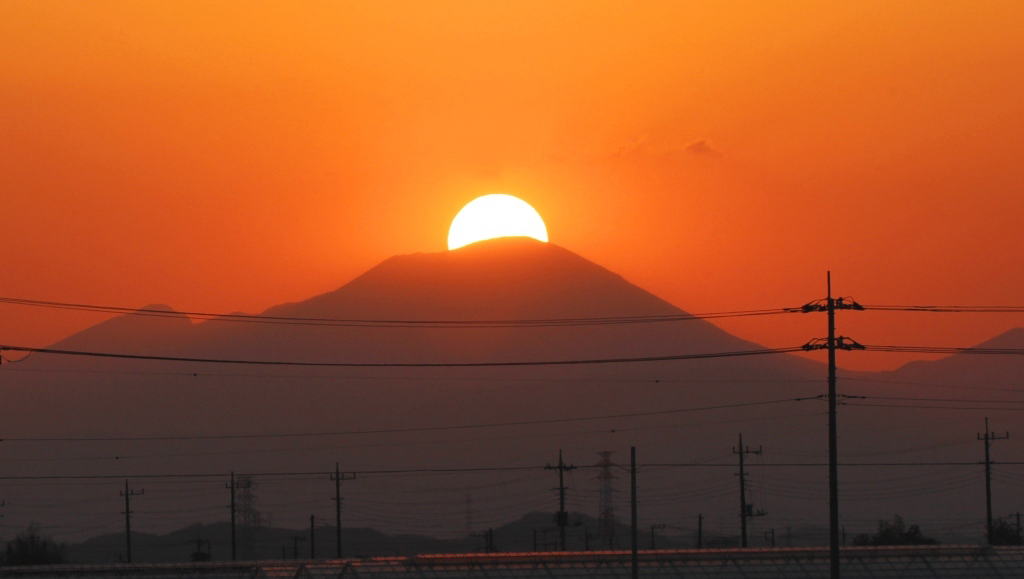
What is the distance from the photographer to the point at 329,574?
80.5m

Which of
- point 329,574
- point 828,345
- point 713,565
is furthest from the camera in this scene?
point 713,565

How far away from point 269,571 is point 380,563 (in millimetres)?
6662

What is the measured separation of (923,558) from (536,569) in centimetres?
2558

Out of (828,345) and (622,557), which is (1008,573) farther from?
(828,345)

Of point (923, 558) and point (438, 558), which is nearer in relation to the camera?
point (438, 558)

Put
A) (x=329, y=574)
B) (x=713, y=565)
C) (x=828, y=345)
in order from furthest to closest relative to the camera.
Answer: (x=713, y=565)
(x=329, y=574)
(x=828, y=345)

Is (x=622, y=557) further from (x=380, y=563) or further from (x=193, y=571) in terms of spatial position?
(x=193, y=571)

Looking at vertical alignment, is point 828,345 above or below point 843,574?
above

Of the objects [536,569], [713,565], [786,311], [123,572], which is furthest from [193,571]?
[786,311]

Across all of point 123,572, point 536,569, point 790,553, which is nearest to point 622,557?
point 536,569

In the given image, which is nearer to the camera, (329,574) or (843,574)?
(329,574)

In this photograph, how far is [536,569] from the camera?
84250 millimetres

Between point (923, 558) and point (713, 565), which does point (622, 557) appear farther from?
point (923, 558)

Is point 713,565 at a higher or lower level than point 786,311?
lower
